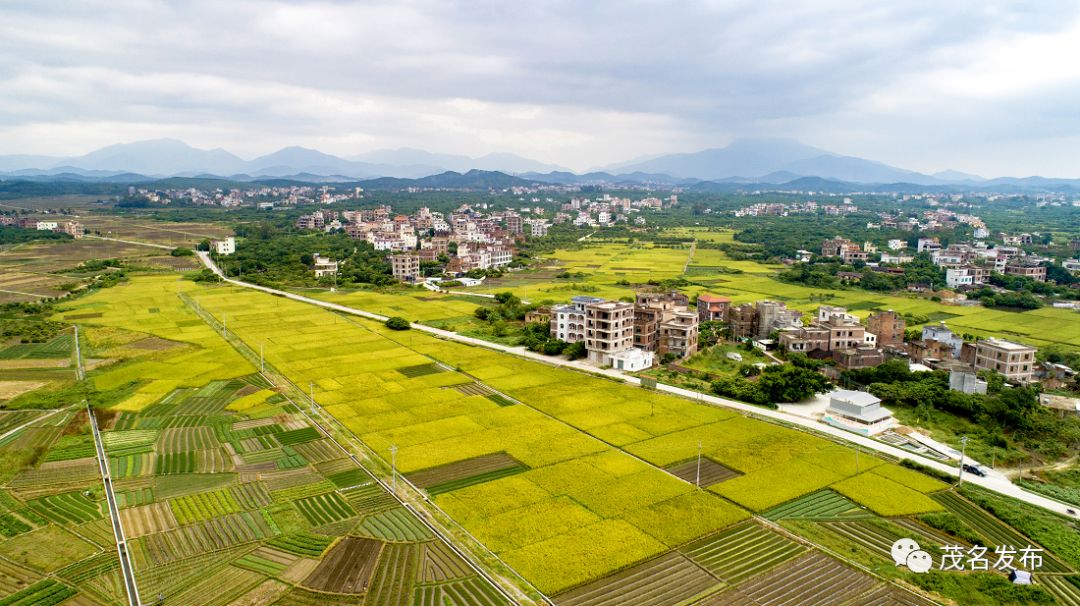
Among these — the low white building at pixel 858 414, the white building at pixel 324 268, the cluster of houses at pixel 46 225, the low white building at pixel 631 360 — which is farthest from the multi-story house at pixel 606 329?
the cluster of houses at pixel 46 225

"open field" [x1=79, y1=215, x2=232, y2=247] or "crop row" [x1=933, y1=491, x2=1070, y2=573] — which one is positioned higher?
"open field" [x1=79, y1=215, x2=232, y2=247]

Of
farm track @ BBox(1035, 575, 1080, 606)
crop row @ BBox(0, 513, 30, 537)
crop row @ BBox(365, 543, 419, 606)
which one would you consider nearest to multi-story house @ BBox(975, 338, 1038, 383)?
farm track @ BBox(1035, 575, 1080, 606)

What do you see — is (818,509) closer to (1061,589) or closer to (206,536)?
(1061,589)

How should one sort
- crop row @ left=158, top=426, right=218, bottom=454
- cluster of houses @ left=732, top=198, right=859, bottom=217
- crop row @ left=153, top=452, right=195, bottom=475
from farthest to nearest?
cluster of houses @ left=732, top=198, right=859, bottom=217
crop row @ left=158, top=426, right=218, bottom=454
crop row @ left=153, top=452, right=195, bottom=475

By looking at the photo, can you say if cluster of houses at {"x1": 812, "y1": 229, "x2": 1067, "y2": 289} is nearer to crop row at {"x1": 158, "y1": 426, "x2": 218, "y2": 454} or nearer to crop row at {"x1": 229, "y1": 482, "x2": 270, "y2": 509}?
crop row at {"x1": 229, "y1": 482, "x2": 270, "y2": 509}

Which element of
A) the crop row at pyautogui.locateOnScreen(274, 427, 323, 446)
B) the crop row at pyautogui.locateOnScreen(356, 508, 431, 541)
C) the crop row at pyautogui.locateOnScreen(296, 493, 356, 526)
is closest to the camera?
the crop row at pyautogui.locateOnScreen(356, 508, 431, 541)

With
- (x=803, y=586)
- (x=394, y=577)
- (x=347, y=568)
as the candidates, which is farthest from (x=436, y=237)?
(x=803, y=586)

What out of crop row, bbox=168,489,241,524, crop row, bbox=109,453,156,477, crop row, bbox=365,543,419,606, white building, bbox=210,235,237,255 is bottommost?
crop row, bbox=365,543,419,606

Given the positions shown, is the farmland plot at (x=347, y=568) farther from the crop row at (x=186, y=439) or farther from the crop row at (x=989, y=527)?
the crop row at (x=989, y=527)
